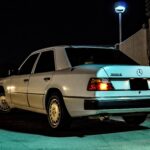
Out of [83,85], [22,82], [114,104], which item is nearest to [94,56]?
[83,85]

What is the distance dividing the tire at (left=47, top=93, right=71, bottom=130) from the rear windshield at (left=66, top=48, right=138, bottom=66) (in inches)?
28.0

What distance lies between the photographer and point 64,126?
9.15m

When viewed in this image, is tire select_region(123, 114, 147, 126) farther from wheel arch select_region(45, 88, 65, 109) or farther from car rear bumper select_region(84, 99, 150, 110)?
wheel arch select_region(45, 88, 65, 109)

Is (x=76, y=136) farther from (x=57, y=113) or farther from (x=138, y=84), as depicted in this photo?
(x=138, y=84)

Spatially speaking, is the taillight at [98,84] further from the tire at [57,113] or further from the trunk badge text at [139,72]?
the tire at [57,113]

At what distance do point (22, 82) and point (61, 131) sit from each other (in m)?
1.90

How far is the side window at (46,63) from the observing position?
9801 mm

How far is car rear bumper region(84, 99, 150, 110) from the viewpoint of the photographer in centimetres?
841

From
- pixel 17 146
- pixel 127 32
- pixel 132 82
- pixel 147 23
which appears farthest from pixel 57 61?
pixel 127 32

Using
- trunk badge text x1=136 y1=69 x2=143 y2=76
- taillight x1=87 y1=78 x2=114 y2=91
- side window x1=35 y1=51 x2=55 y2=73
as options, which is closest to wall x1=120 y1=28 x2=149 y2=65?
side window x1=35 y1=51 x2=55 y2=73

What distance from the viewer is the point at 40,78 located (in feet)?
32.3

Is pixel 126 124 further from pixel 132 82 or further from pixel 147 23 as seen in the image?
pixel 147 23

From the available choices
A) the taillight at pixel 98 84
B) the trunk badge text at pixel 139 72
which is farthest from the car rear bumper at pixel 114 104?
the trunk badge text at pixel 139 72

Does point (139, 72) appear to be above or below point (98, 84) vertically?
above
